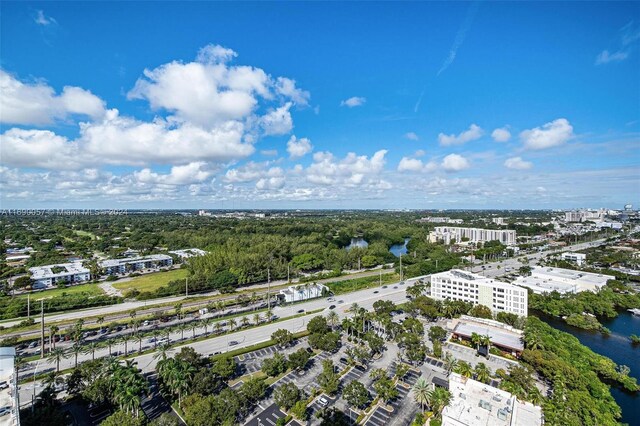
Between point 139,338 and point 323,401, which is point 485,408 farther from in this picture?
point 139,338

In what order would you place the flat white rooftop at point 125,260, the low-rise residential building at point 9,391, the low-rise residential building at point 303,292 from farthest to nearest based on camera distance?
the flat white rooftop at point 125,260
the low-rise residential building at point 303,292
the low-rise residential building at point 9,391

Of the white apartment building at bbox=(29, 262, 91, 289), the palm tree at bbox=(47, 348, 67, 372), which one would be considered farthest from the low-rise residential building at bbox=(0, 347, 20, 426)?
the white apartment building at bbox=(29, 262, 91, 289)

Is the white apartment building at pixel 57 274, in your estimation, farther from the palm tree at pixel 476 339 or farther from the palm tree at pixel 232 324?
the palm tree at pixel 476 339

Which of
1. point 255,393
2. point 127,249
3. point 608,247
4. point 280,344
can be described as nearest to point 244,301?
point 280,344

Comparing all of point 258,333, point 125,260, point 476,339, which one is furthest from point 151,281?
point 476,339

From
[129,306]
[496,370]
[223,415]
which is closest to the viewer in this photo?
[223,415]

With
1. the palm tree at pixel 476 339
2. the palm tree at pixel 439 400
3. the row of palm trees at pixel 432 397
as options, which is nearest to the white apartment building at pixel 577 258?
the palm tree at pixel 476 339

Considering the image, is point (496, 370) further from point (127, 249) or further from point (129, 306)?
point (127, 249)
